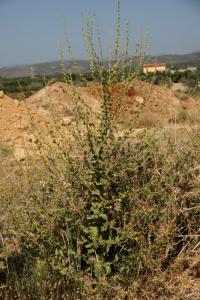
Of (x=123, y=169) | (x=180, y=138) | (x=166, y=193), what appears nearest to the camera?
(x=123, y=169)

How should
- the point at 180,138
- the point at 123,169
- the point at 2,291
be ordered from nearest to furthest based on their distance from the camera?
1. the point at 2,291
2. the point at 123,169
3. the point at 180,138

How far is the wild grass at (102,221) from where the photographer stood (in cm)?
349

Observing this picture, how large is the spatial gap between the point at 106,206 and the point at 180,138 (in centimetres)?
175

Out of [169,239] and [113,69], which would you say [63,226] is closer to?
[169,239]

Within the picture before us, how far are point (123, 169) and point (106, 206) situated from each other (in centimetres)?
29

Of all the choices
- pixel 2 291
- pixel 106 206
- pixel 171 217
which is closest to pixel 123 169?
pixel 106 206

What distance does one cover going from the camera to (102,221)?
366cm

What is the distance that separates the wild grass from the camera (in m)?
3.49

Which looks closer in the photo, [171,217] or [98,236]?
[98,236]

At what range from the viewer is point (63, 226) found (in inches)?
151

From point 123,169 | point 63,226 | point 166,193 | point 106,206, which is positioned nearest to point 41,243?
point 63,226

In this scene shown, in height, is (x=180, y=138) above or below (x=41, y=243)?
above

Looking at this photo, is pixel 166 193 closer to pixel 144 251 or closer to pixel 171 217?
pixel 171 217

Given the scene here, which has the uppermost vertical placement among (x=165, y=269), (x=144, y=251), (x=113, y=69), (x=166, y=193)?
(x=113, y=69)
